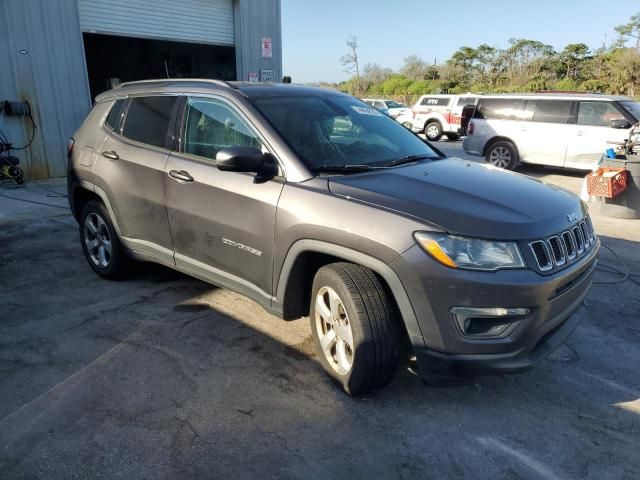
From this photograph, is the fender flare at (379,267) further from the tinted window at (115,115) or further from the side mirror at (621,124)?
the side mirror at (621,124)

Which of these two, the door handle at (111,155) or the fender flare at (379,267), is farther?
the door handle at (111,155)

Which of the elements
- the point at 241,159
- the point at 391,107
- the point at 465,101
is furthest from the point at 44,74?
the point at 391,107

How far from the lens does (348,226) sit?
266 centimetres

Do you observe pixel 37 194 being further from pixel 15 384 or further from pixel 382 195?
pixel 382 195

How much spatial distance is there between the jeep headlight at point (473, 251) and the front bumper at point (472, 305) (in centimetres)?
4

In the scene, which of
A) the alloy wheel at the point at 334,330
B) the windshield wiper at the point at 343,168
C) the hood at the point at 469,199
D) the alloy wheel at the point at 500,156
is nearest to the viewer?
the hood at the point at 469,199

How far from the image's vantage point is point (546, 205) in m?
2.85

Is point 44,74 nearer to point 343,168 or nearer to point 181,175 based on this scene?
point 181,175

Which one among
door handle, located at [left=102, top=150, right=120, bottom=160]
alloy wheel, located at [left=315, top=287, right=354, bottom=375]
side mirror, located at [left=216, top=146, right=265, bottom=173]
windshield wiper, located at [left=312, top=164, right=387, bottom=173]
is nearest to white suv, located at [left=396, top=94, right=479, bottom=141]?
door handle, located at [left=102, top=150, right=120, bottom=160]

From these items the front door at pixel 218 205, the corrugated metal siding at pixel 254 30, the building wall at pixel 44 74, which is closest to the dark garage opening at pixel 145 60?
the corrugated metal siding at pixel 254 30

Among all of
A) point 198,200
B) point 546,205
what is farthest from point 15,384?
point 546,205

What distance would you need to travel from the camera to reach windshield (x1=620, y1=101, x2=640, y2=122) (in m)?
9.97

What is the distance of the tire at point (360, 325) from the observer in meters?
2.66

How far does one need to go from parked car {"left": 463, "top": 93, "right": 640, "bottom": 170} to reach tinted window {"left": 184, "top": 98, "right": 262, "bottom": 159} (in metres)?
9.04
